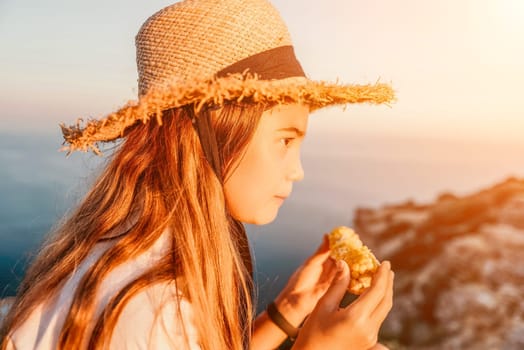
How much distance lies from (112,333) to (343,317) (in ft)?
3.06

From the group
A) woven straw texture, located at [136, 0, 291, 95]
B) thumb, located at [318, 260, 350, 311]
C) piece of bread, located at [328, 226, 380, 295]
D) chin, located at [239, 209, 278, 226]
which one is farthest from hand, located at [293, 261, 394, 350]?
woven straw texture, located at [136, 0, 291, 95]

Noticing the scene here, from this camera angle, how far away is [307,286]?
11.4ft

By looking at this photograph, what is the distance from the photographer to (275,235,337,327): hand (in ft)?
11.4

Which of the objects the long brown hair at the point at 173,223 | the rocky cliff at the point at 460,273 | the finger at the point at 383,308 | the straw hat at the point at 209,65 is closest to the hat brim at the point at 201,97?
the straw hat at the point at 209,65

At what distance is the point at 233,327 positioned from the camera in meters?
2.68

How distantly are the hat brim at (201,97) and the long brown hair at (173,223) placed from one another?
0.11 m

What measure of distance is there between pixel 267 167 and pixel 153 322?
0.84 m

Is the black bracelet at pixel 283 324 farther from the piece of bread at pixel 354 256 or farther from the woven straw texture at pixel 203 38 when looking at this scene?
the woven straw texture at pixel 203 38

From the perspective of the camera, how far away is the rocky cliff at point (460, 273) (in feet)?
23.1

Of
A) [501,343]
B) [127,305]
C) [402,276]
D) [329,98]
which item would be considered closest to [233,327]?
[127,305]

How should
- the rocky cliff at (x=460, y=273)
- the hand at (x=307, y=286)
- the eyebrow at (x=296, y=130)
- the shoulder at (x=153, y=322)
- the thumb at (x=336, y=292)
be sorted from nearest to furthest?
1. the shoulder at (x=153, y=322)
2. the thumb at (x=336, y=292)
3. the eyebrow at (x=296, y=130)
4. the hand at (x=307, y=286)
5. the rocky cliff at (x=460, y=273)

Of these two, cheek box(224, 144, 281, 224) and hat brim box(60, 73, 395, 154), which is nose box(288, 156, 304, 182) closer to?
cheek box(224, 144, 281, 224)

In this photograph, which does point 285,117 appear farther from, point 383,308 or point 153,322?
point 153,322

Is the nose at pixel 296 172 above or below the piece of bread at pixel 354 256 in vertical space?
above
